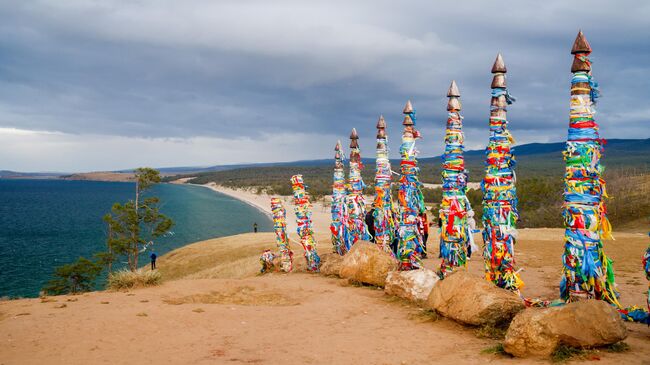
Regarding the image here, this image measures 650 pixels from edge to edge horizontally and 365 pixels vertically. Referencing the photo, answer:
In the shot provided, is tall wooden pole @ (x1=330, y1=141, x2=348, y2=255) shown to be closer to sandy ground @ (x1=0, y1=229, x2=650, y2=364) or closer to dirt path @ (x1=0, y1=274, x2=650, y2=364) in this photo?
sandy ground @ (x1=0, y1=229, x2=650, y2=364)

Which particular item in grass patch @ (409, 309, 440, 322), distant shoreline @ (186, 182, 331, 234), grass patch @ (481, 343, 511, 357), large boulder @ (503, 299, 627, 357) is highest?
large boulder @ (503, 299, 627, 357)

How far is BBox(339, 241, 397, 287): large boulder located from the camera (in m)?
14.2

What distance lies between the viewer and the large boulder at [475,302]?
29.5 feet

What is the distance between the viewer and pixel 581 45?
353 inches

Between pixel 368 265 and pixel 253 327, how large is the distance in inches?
209

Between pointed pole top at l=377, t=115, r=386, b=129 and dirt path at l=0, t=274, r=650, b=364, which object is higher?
pointed pole top at l=377, t=115, r=386, b=129

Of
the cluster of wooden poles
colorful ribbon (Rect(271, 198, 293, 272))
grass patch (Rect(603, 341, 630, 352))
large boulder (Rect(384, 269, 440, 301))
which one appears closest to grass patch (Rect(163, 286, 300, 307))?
large boulder (Rect(384, 269, 440, 301))

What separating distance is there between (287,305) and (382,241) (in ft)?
18.3

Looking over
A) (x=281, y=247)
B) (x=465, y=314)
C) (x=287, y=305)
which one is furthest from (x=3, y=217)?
(x=465, y=314)

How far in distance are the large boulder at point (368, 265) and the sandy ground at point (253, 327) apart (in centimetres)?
51

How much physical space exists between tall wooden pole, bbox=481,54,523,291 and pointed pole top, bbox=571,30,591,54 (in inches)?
73.5

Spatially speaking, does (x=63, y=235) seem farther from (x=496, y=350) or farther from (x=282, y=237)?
(x=496, y=350)

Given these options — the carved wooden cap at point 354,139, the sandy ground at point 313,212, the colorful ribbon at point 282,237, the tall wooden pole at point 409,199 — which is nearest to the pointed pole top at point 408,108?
the tall wooden pole at point 409,199

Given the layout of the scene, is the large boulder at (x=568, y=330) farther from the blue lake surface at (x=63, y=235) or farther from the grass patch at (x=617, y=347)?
the blue lake surface at (x=63, y=235)
